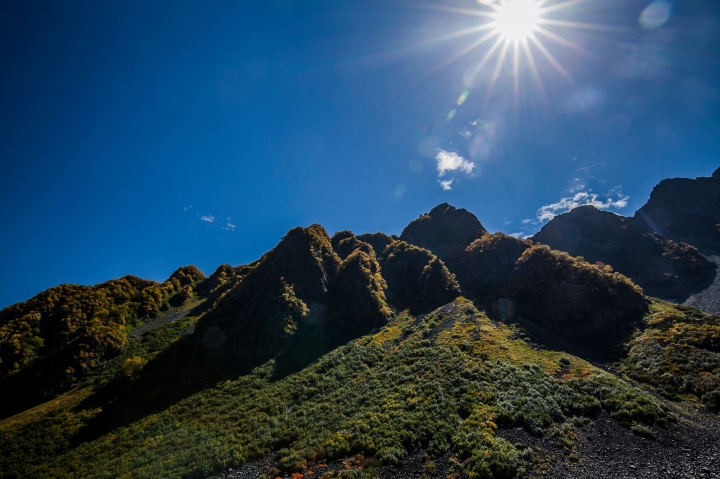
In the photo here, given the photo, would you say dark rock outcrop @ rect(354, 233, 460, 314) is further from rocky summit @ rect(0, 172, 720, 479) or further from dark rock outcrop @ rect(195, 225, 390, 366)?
dark rock outcrop @ rect(195, 225, 390, 366)

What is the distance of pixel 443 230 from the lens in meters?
126

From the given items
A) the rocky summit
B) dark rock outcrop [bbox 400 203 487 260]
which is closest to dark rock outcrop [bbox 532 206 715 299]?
the rocky summit

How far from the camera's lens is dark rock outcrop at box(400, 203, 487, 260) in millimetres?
115688

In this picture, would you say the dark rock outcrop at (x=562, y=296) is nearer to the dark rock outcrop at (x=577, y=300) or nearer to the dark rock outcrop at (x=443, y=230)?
the dark rock outcrop at (x=577, y=300)

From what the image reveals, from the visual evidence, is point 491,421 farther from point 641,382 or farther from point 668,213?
point 668,213

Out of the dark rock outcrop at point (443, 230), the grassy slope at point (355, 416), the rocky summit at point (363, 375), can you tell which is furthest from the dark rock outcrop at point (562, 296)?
the dark rock outcrop at point (443, 230)

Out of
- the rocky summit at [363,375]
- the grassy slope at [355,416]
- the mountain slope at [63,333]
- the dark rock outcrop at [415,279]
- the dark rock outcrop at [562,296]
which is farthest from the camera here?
the dark rock outcrop at [415,279]

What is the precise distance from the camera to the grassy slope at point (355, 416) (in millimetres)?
23453

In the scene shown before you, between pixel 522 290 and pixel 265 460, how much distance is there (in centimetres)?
6443

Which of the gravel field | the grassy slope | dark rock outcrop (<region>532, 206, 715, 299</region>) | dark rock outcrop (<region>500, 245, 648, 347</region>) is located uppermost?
dark rock outcrop (<region>532, 206, 715, 299</region>)

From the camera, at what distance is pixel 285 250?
70.7 metres

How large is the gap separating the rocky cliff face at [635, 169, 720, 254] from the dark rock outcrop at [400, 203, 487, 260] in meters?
104

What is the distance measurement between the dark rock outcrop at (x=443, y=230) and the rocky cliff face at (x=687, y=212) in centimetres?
10399

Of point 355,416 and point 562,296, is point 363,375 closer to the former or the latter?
point 355,416
